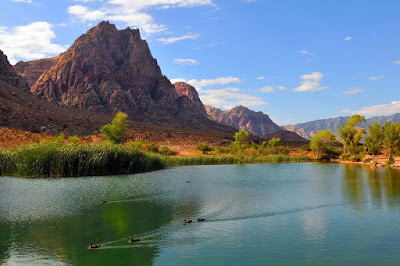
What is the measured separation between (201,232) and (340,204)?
1377 cm

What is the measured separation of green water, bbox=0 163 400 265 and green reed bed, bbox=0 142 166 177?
527 centimetres

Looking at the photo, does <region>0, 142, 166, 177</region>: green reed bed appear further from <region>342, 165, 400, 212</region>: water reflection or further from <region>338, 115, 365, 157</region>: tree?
<region>338, 115, 365, 157</region>: tree

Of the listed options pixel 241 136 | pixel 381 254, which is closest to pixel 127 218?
pixel 381 254

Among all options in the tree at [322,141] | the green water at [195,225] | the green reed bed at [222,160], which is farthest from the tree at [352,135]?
the green water at [195,225]

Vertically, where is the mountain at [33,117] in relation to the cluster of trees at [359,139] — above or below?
above

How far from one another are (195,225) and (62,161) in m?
25.7

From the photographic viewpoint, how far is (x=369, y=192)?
107 feet

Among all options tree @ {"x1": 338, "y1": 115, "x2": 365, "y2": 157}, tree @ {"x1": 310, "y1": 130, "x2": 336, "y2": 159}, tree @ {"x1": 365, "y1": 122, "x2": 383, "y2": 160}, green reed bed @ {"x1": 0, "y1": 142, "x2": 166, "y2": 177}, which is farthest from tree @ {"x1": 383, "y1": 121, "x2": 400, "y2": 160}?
green reed bed @ {"x1": 0, "y1": 142, "x2": 166, "y2": 177}

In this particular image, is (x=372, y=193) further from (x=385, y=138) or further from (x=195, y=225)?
(x=385, y=138)

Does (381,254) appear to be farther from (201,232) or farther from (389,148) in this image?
(389,148)

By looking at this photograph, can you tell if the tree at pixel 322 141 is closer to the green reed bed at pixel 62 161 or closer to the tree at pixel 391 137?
the tree at pixel 391 137

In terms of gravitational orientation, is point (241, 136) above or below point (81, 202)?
above

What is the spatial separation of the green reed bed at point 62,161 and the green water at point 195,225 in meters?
5.27

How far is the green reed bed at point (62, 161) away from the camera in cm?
3972
